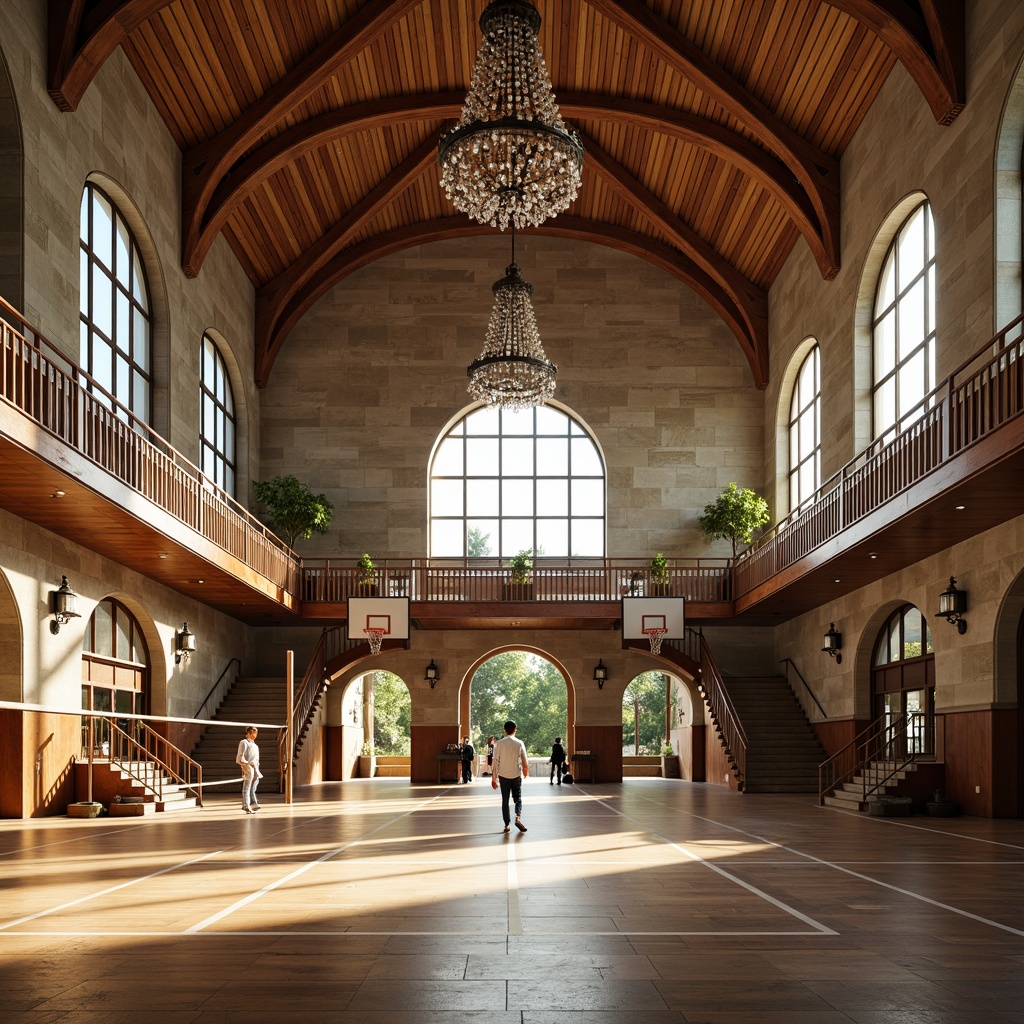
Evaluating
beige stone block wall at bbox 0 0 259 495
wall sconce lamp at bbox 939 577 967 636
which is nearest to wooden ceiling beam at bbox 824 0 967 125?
wall sconce lamp at bbox 939 577 967 636

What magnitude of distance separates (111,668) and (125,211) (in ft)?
27.8

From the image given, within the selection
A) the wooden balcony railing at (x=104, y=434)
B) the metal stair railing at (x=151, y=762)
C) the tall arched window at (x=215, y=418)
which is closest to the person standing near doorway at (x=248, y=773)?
the metal stair railing at (x=151, y=762)

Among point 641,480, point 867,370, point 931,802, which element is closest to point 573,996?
point 931,802

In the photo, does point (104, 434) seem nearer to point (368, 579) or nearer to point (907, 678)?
point (368, 579)

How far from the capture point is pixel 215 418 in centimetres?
2908

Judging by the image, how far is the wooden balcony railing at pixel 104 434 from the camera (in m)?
13.7

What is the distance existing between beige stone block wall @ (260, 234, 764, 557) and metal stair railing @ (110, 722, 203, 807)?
32.2 feet

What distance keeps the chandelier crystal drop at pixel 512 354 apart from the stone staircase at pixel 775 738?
933 cm

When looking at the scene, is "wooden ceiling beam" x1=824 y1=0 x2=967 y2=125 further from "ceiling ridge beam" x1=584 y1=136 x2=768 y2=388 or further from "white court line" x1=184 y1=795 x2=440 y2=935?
"white court line" x1=184 y1=795 x2=440 y2=935

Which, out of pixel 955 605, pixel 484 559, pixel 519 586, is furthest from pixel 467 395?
pixel 955 605

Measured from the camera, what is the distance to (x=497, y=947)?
21.3ft

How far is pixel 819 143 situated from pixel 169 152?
13544mm

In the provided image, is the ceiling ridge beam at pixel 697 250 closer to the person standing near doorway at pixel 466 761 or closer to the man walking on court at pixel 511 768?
the person standing near doorway at pixel 466 761

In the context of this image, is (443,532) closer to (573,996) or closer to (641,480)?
(641,480)
